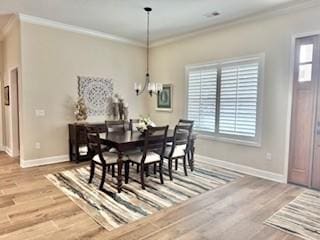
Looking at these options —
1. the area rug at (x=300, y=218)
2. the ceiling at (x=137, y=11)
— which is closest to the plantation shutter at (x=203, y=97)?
the ceiling at (x=137, y=11)

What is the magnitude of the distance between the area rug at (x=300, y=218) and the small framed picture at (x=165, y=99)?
371 centimetres

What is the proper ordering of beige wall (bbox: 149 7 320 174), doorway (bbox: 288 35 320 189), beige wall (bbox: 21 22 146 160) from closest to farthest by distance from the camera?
doorway (bbox: 288 35 320 189) → beige wall (bbox: 149 7 320 174) → beige wall (bbox: 21 22 146 160)

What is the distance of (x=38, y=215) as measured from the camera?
2.86 metres

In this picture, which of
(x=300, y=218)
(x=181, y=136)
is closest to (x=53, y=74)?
(x=181, y=136)

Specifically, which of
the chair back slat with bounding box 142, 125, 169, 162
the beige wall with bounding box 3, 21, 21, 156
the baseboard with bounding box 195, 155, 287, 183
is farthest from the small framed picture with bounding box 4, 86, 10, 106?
the baseboard with bounding box 195, 155, 287, 183

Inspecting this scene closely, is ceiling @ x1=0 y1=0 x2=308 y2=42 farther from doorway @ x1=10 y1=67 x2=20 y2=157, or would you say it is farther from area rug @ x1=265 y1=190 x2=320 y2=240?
area rug @ x1=265 y1=190 x2=320 y2=240

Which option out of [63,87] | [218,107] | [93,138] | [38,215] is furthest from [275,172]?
[63,87]

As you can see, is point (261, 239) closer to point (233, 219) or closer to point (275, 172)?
point (233, 219)

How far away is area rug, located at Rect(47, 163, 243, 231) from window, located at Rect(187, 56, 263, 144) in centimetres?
91

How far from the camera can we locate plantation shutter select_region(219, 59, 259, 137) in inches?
177

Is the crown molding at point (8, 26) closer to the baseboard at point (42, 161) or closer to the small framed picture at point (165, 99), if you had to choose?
the baseboard at point (42, 161)

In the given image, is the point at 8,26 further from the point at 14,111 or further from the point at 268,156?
the point at 268,156

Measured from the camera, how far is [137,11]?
4.32m

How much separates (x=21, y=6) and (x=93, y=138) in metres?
2.77
